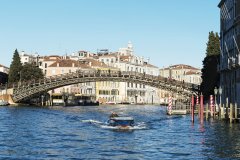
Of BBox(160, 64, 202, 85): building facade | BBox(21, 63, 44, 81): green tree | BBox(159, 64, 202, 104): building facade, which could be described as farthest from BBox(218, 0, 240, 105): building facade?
BBox(160, 64, 202, 85): building facade

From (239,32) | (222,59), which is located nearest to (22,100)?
(222,59)

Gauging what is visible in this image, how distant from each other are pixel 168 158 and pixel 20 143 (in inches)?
405

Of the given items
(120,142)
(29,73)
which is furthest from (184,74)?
(120,142)

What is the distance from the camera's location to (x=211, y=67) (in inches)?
3145

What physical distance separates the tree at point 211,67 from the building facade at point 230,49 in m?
10.3

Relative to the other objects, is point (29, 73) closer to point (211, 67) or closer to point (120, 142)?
point (211, 67)

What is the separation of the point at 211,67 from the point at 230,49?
1776cm

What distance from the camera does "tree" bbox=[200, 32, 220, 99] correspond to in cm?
7811

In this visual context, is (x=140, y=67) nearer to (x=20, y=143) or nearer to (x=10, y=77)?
(x=10, y=77)

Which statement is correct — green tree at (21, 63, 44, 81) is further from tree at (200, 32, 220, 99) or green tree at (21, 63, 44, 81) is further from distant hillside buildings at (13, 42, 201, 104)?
tree at (200, 32, 220, 99)

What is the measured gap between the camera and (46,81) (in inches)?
3570

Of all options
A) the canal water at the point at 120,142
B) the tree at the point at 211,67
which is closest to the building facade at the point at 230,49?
the tree at the point at 211,67

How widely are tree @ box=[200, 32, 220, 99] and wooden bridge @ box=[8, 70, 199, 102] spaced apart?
2.87 metres

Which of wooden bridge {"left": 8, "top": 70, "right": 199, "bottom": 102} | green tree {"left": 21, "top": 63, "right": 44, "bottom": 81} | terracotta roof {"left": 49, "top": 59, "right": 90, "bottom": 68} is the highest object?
terracotta roof {"left": 49, "top": 59, "right": 90, "bottom": 68}
